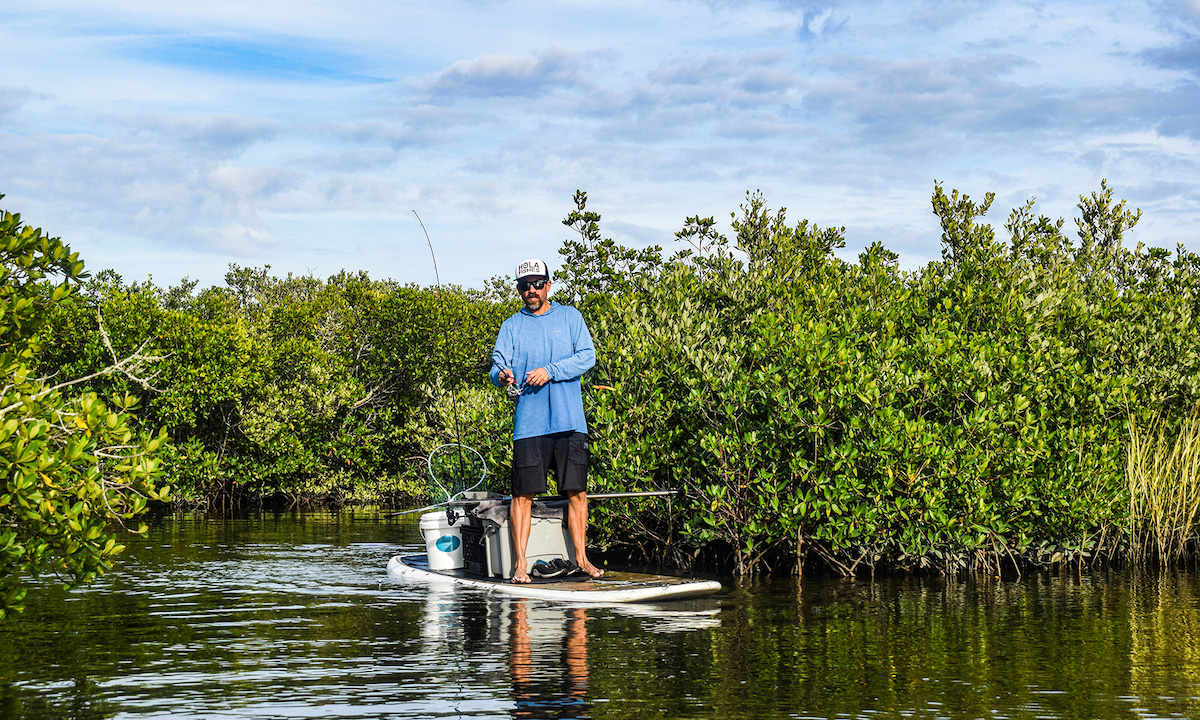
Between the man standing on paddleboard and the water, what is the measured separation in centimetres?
112

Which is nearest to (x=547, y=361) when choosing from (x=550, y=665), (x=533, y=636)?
(x=533, y=636)

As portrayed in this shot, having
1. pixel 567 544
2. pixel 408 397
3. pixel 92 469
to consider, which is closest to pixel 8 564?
pixel 92 469

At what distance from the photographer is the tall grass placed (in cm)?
1173

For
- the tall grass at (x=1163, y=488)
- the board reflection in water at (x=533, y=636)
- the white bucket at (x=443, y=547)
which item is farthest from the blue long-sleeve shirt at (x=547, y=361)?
the tall grass at (x=1163, y=488)

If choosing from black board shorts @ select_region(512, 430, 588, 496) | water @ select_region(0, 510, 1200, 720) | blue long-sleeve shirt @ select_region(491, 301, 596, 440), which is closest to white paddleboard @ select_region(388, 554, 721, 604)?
water @ select_region(0, 510, 1200, 720)

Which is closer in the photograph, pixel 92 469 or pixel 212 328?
pixel 92 469

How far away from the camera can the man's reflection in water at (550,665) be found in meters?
5.20

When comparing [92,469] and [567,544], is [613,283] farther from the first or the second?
[92,469]

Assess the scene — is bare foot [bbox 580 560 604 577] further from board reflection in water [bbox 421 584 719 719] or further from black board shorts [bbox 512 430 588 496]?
board reflection in water [bbox 421 584 719 719]

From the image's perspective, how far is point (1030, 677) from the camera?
19.4 ft

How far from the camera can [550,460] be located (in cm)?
962

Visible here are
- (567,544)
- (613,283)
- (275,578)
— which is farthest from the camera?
(613,283)

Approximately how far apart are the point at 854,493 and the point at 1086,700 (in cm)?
521

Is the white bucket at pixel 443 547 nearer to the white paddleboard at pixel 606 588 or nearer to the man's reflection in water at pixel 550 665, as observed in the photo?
the white paddleboard at pixel 606 588
